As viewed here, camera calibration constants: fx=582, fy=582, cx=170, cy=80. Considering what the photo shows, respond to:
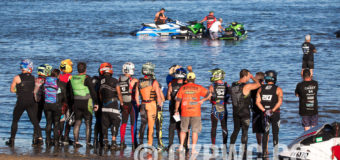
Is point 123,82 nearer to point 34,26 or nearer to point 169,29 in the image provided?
point 169,29

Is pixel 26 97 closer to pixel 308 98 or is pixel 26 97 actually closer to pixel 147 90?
pixel 147 90

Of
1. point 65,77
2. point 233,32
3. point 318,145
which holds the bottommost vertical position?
point 318,145

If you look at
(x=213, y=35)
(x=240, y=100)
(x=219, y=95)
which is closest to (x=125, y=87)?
(x=219, y=95)

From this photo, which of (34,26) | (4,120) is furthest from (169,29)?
(4,120)

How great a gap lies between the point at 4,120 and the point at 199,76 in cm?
1057

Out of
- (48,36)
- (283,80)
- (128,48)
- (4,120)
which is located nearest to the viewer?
(4,120)

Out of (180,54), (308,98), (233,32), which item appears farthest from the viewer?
(233,32)

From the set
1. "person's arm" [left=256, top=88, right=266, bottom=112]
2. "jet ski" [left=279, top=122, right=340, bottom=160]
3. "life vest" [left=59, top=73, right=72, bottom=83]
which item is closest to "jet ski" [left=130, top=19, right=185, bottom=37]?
"life vest" [left=59, top=73, right=72, bottom=83]

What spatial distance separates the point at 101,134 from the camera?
12.5 meters

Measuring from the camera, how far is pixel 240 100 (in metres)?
11.8

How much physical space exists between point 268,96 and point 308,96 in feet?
3.78

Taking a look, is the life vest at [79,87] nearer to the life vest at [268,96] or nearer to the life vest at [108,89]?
the life vest at [108,89]

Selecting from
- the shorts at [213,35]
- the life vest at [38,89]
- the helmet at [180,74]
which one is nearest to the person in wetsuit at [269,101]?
the helmet at [180,74]

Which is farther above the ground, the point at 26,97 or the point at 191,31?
the point at 191,31
